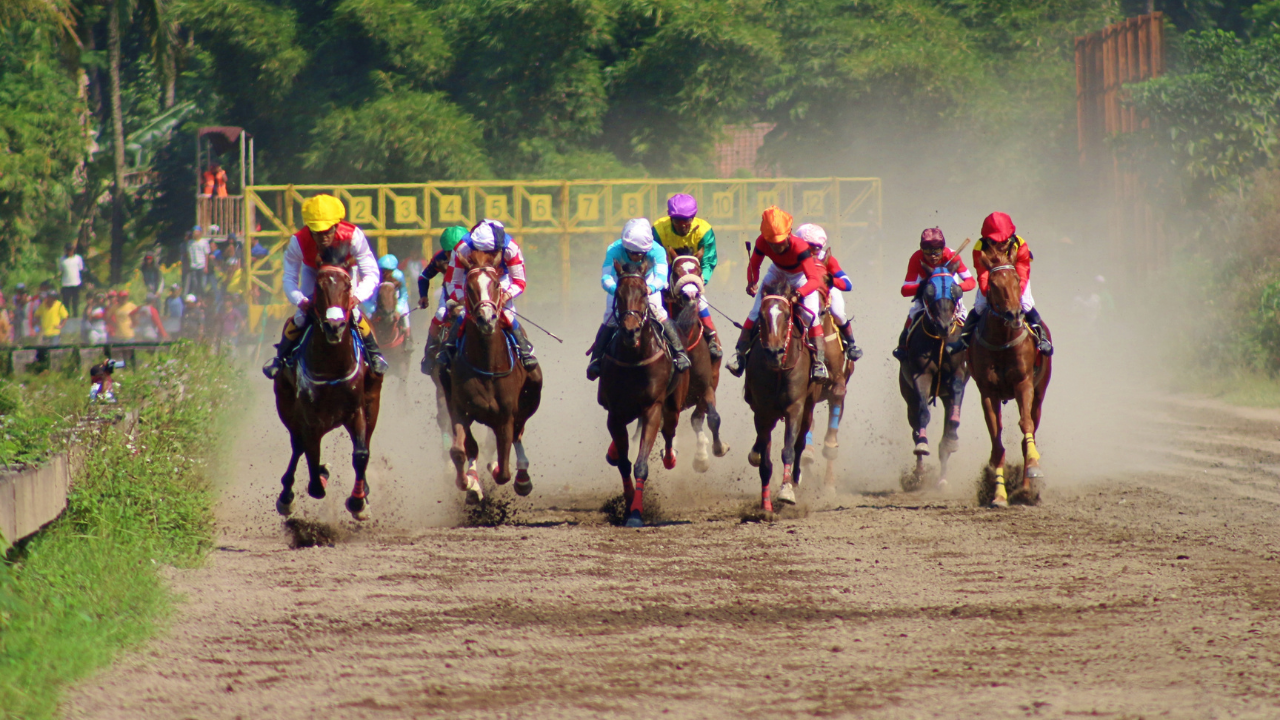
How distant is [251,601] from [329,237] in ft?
9.54

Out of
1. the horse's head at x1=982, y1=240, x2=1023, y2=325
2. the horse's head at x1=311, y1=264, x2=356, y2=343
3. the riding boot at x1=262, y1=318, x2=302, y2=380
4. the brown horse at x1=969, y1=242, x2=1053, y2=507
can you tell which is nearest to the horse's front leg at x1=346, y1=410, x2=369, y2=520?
the riding boot at x1=262, y1=318, x2=302, y2=380

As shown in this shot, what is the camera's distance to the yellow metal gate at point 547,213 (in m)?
28.0

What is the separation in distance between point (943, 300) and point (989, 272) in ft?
5.18

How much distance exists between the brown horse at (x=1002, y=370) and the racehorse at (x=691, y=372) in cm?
234

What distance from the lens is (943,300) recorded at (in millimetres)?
13016

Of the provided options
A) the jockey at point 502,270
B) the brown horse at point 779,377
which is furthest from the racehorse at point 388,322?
the brown horse at point 779,377

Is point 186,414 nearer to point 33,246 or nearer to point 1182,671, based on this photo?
point 1182,671

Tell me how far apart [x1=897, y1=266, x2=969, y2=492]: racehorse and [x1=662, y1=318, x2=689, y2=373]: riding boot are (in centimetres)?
297

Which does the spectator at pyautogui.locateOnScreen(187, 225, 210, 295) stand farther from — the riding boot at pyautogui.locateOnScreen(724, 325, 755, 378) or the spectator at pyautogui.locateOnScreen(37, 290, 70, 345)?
the riding boot at pyautogui.locateOnScreen(724, 325, 755, 378)

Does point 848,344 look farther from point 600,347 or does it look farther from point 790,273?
point 600,347

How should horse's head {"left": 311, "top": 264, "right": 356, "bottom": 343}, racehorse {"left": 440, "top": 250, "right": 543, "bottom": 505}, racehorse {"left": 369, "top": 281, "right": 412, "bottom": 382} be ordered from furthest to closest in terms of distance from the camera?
racehorse {"left": 369, "top": 281, "right": 412, "bottom": 382} < racehorse {"left": 440, "top": 250, "right": 543, "bottom": 505} < horse's head {"left": 311, "top": 264, "right": 356, "bottom": 343}

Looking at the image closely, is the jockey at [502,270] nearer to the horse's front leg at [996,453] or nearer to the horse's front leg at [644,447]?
the horse's front leg at [644,447]

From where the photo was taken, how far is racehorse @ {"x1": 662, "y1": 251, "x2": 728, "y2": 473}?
38.6 ft

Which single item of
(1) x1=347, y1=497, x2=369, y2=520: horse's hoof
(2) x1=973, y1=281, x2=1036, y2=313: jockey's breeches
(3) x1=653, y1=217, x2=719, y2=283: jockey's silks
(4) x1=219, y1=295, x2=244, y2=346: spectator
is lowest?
(1) x1=347, y1=497, x2=369, y2=520: horse's hoof
